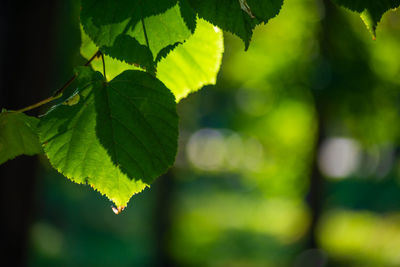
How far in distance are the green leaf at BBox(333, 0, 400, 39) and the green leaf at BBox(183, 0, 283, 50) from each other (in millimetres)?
130

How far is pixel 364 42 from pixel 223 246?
6.63 m

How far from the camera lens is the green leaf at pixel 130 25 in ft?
2.08

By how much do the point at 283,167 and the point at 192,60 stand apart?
10153mm

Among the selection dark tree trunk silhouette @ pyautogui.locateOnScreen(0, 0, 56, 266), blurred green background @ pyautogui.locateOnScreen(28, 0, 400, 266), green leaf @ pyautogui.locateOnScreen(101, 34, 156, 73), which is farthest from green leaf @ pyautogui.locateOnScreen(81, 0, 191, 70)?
blurred green background @ pyautogui.locateOnScreen(28, 0, 400, 266)

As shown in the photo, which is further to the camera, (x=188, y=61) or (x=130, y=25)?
(x=188, y=61)

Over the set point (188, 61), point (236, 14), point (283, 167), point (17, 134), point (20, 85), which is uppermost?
point (236, 14)

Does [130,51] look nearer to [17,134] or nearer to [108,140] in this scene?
[108,140]

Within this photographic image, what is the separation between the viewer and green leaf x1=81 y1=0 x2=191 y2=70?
634mm

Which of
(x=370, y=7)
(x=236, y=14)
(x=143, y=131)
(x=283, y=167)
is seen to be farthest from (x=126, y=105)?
(x=283, y=167)

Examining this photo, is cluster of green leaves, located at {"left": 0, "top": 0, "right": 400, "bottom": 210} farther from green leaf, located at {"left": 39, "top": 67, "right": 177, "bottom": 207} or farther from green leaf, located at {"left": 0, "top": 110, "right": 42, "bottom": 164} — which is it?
green leaf, located at {"left": 0, "top": 110, "right": 42, "bottom": 164}

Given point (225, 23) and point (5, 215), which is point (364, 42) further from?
point (225, 23)

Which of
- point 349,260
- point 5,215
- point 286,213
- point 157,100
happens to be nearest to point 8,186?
point 5,215

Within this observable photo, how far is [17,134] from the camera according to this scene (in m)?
0.80

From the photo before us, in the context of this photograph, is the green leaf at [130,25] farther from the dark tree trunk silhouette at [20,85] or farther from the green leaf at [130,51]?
the dark tree trunk silhouette at [20,85]
